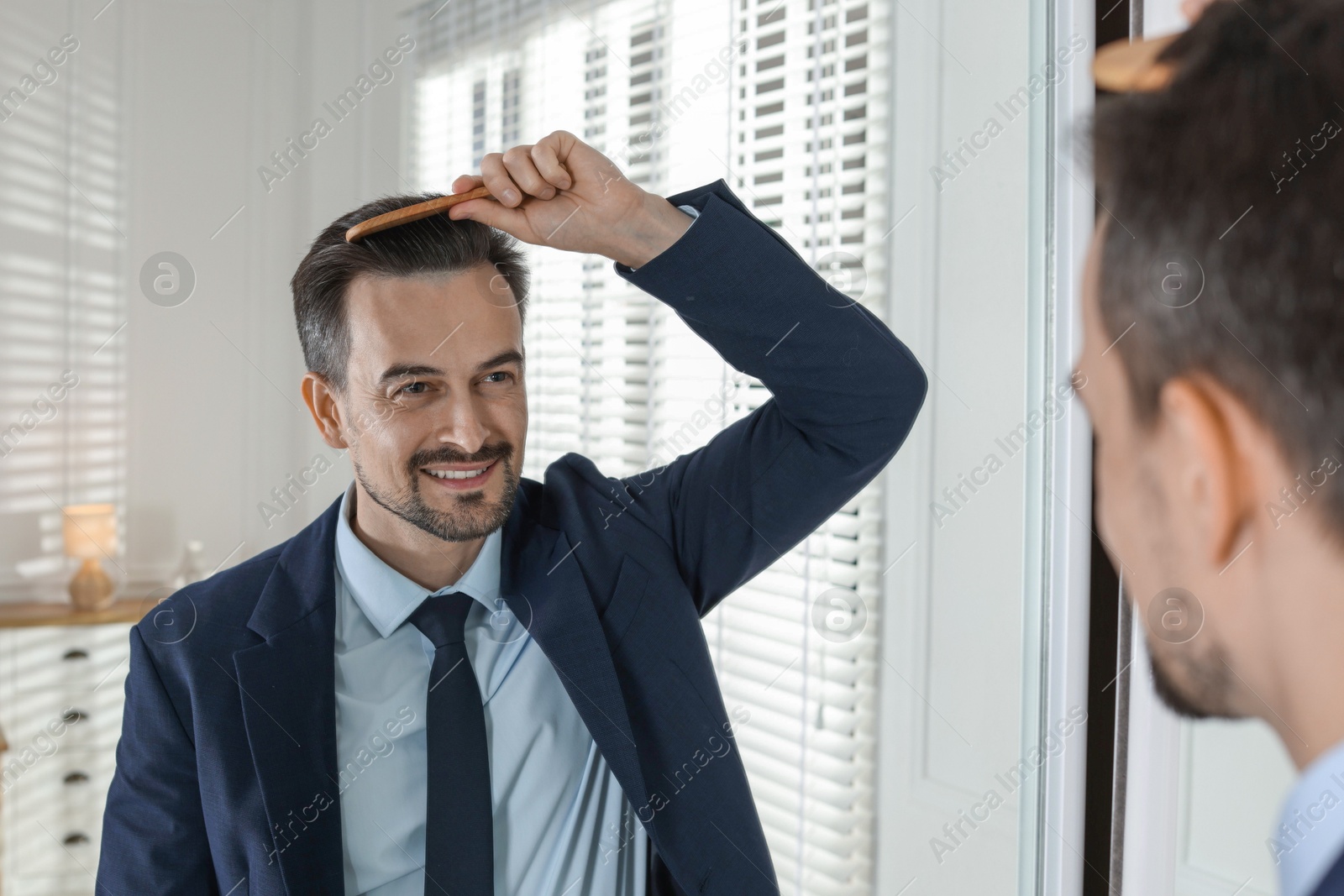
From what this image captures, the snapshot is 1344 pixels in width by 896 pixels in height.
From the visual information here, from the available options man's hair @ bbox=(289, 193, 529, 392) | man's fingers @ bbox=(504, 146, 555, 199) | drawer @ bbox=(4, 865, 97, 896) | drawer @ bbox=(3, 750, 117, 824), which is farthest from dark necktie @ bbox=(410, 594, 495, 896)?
drawer @ bbox=(4, 865, 97, 896)

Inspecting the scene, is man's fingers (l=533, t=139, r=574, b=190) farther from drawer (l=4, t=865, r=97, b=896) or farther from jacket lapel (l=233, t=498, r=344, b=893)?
drawer (l=4, t=865, r=97, b=896)

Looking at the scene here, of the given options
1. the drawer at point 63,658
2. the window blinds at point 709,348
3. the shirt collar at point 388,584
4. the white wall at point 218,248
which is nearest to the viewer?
the shirt collar at point 388,584

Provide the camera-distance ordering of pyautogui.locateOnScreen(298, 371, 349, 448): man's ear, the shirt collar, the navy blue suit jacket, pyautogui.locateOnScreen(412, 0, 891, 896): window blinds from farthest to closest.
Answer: pyautogui.locateOnScreen(412, 0, 891, 896): window blinds
pyautogui.locateOnScreen(298, 371, 349, 448): man's ear
the shirt collar
the navy blue suit jacket

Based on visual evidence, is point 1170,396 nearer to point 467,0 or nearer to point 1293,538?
point 1293,538

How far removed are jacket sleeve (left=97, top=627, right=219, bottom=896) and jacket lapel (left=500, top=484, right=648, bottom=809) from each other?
390mm

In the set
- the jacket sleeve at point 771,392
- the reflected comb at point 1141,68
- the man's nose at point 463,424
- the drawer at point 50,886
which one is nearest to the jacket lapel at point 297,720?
the man's nose at point 463,424

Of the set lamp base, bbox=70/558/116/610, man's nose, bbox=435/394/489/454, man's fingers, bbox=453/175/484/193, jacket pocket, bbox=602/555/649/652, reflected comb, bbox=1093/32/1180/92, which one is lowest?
lamp base, bbox=70/558/116/610

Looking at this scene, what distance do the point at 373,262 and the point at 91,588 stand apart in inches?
55.5

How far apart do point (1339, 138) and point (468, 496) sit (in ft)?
2.92

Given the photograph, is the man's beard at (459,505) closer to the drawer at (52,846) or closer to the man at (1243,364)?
the man at (1243,364)

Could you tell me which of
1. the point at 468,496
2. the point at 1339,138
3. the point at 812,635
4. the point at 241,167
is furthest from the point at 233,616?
the point at 241,167

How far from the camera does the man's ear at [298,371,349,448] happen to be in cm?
118

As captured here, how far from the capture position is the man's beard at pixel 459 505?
1.03 meters

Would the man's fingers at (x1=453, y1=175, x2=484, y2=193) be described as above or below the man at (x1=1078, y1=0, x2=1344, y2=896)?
above
